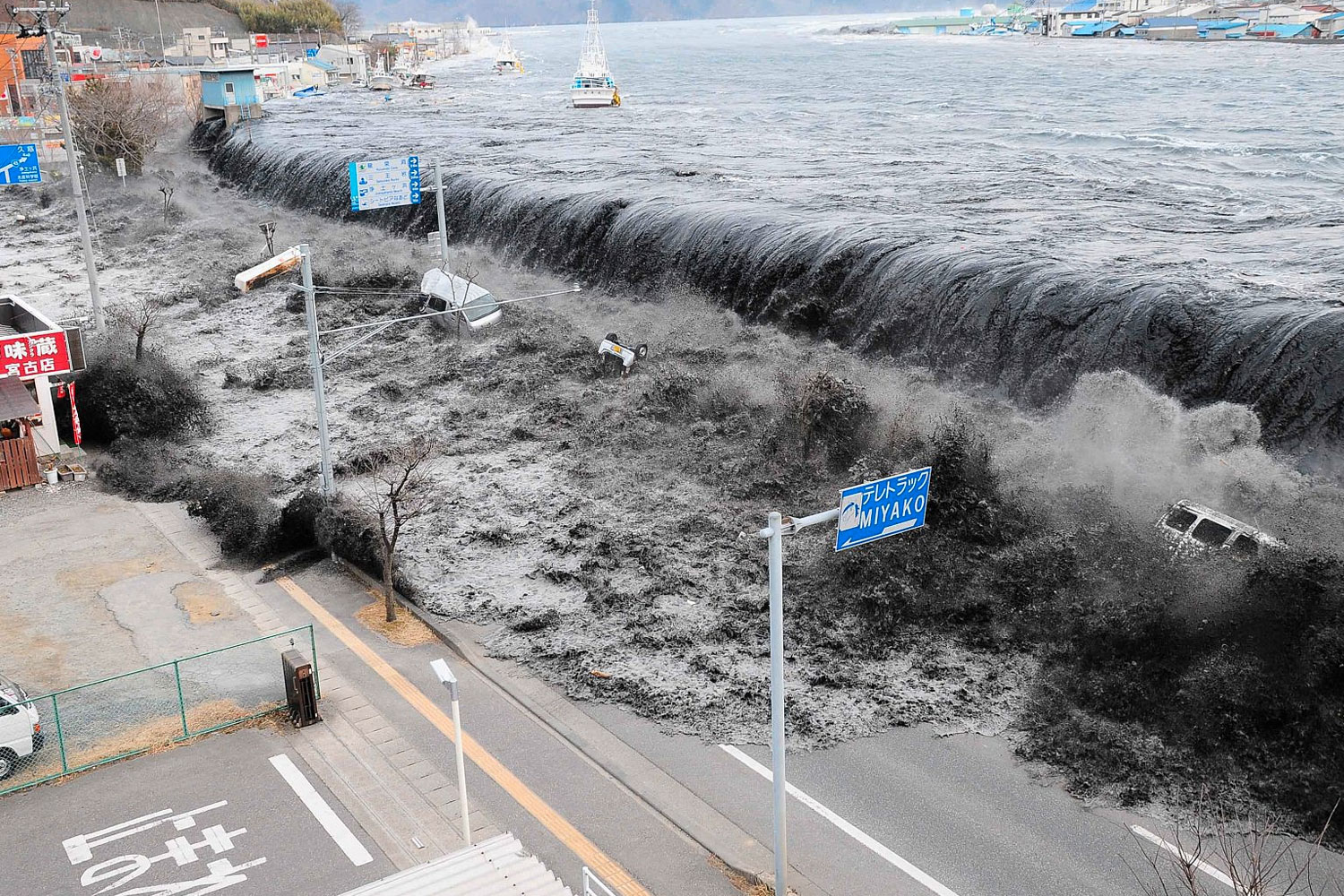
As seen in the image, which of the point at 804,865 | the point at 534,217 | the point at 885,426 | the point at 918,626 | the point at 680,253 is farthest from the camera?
the point at 534,217

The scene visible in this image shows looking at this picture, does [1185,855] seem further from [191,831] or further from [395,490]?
[395,490]

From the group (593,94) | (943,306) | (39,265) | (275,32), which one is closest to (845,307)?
(943,306)

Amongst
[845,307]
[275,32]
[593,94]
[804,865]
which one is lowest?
[804,865]

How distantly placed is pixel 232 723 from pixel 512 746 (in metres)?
4.60

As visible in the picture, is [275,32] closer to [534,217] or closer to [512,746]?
[534,217]

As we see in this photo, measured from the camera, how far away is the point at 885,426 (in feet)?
97.4

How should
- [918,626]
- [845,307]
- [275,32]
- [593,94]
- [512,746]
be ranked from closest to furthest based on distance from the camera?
[512,746] → [918,626] → [845,307] → [593,94] → [275,32]

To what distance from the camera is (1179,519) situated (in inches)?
891

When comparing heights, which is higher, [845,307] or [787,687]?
[845,307]

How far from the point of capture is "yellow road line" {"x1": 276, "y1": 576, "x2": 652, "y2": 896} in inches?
604

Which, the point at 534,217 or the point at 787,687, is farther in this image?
the point at 534,217

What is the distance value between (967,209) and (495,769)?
116 ft

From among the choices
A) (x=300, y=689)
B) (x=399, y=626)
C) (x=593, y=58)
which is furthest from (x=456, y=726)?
(x=593, y=58)

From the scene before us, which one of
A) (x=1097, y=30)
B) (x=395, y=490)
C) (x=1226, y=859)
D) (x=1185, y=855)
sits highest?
(x=1097, y=30)
